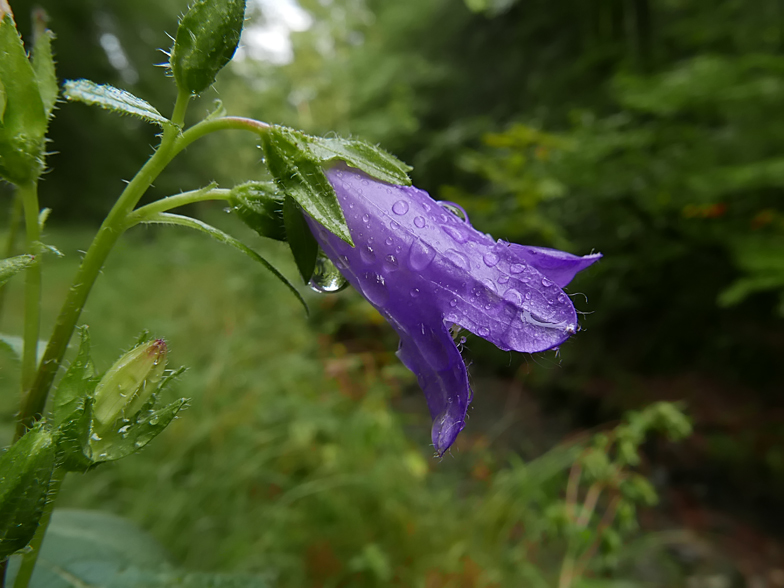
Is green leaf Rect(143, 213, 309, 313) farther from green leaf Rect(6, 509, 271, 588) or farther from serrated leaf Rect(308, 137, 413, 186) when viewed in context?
green leaf Rect(6, 509, 271, 588)

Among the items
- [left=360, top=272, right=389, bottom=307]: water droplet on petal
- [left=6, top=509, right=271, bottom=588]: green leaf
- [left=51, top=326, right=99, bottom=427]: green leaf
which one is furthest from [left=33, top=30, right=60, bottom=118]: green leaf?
[left=6, top=509, right=271, bottom=588]: green leaf

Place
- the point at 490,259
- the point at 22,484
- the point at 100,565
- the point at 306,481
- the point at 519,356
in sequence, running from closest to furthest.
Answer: the point at 22,484, the point at 490,259, the point at 100,565, the point at 306,481, the point at 519,356

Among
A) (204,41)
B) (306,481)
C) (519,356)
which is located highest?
(204,41)

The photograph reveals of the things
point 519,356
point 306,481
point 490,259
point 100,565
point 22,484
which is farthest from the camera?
point 519,356

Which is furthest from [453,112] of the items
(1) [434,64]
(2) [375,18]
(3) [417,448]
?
(3) [417,448]

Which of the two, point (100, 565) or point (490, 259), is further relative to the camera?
point (100, 565)

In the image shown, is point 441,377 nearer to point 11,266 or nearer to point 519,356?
point 11,266

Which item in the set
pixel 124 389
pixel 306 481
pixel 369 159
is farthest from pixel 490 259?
pixel 306 481

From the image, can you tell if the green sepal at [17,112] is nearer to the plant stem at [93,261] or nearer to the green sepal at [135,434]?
the plant stem at [93,261]
